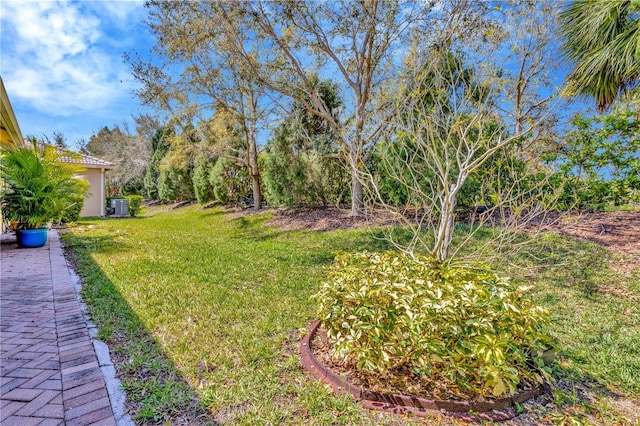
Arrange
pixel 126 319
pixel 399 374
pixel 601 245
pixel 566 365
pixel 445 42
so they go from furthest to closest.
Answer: pixel 445 42 < pixel 601 245 < pixel 126 319 < pixel 566 365 < pixel 399 374

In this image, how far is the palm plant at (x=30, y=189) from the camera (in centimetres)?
801

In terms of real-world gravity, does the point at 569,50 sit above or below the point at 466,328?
above

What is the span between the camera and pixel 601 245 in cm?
638

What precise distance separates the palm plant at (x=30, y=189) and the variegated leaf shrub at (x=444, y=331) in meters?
8.86

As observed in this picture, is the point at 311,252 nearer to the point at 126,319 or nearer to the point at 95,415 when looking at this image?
the point at 126,319

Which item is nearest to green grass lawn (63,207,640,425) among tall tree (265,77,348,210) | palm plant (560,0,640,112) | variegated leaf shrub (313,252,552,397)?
variegated leaf shrub (313,252,552,397)

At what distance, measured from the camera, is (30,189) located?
820cm

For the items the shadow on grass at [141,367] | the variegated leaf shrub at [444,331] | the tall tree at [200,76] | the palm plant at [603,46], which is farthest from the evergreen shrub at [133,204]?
the palm plant at [603,46]

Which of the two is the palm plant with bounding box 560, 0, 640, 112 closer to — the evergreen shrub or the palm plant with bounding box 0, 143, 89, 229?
the palm plant with bounding box 0, 143, 89, 229

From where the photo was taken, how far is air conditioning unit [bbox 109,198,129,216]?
18719 mm

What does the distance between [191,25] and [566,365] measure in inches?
408

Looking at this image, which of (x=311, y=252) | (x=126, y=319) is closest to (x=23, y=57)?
(x=126, y=319)

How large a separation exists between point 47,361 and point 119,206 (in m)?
18.5

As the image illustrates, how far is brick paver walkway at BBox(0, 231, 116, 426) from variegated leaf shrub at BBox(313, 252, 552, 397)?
5.84 feet
